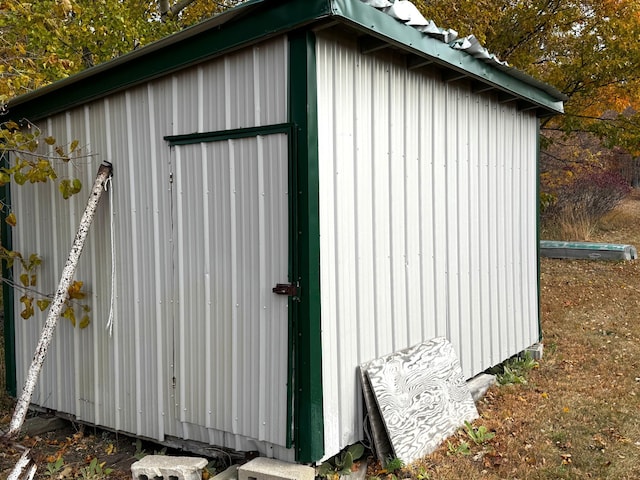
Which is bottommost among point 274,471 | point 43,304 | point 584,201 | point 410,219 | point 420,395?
point 274,471

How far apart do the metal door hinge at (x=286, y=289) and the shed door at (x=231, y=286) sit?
37 mm

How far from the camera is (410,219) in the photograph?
14.5ft

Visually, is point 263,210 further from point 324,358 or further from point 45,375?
point 45,375

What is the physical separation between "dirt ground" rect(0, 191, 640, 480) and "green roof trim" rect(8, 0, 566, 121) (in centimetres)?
260

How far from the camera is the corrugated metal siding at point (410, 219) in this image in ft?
12.1

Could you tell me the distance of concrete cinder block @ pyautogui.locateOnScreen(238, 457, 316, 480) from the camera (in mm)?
3475

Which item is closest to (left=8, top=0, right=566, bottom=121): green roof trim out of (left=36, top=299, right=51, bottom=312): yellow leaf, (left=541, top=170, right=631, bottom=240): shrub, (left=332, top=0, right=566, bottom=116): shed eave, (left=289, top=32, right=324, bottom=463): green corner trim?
(left=332, top=0, right=566, bottom=116): shed eave

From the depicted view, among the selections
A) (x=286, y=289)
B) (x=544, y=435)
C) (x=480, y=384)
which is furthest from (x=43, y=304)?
(x=544, y=435)

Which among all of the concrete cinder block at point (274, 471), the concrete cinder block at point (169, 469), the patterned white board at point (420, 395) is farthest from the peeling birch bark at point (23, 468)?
the patterned white board at point (420, 395)

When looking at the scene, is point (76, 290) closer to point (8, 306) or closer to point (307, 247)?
point (8, 306)

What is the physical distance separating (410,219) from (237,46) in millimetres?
1683

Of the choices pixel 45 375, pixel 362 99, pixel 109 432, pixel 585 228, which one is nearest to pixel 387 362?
pixel 362 99

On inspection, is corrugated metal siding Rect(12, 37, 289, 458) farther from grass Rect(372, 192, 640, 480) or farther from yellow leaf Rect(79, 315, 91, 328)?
grass Rect(372, 192, 640, 480)

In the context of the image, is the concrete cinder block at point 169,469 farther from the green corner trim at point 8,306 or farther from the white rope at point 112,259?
the green corner trim at point 8,306
